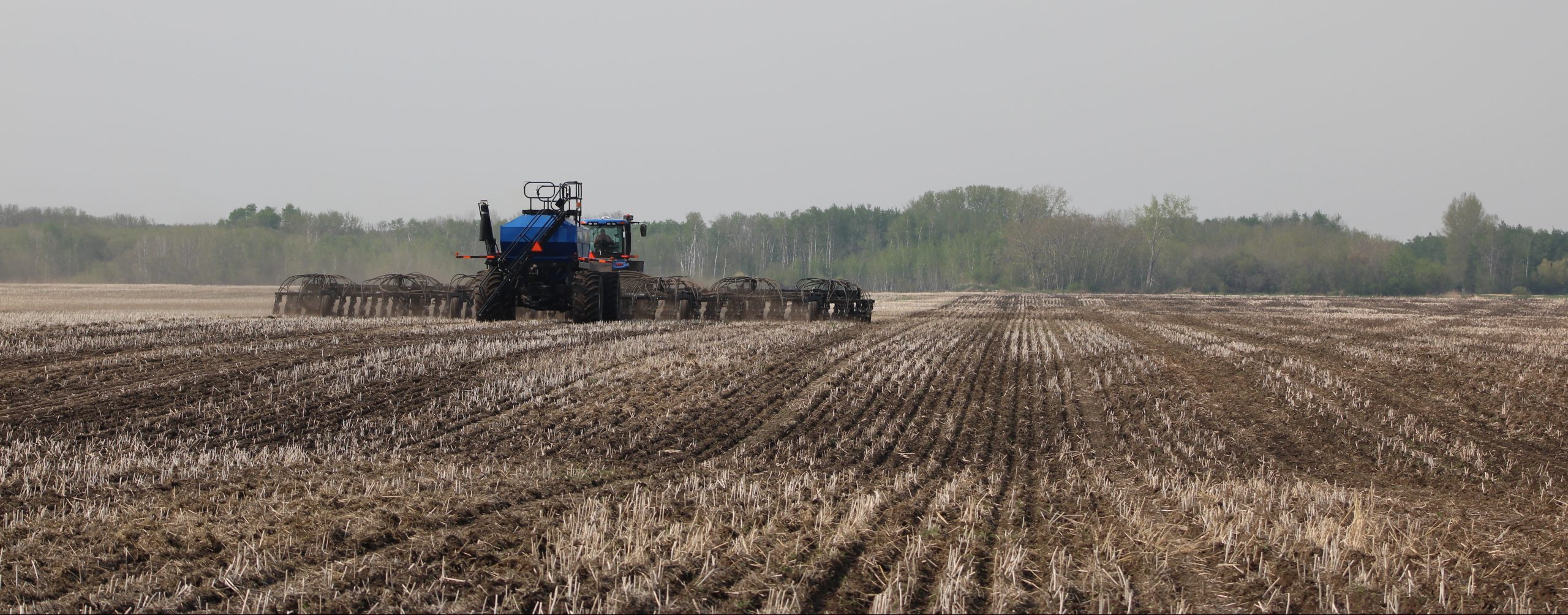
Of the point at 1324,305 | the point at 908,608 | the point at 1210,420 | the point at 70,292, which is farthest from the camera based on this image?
the point at 1324,305

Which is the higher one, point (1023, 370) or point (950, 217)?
point (950, 217)

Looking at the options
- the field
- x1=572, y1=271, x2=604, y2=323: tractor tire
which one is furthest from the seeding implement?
the field

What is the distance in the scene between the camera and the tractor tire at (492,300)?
1909cm

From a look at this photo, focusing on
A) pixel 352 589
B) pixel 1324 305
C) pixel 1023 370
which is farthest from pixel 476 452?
pixel 1324 305

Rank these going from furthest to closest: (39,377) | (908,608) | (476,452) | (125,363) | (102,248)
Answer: (102,248) < (125,363) < (39,377) < (476,452) < (908,608)

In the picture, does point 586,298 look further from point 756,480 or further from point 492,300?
point 756,480

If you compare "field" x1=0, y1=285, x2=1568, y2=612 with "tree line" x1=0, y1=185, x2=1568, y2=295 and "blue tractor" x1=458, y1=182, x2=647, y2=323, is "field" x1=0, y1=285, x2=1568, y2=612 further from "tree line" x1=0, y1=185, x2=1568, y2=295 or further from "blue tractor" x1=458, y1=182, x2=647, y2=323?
"tree line" x1=0, y1=185, x2=1568, y2=295

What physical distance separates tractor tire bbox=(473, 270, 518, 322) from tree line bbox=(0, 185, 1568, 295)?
33869 mm

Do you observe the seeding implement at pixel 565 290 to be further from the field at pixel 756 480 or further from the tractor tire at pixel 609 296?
the field at pixel 756 480

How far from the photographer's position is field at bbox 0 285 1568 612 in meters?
4.04

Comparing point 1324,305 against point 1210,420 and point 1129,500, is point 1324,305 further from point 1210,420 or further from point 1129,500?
point 1129,500

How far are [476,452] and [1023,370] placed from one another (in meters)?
8.21

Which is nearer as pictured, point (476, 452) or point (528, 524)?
point (528, 524)

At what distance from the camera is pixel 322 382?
9.97 meters
